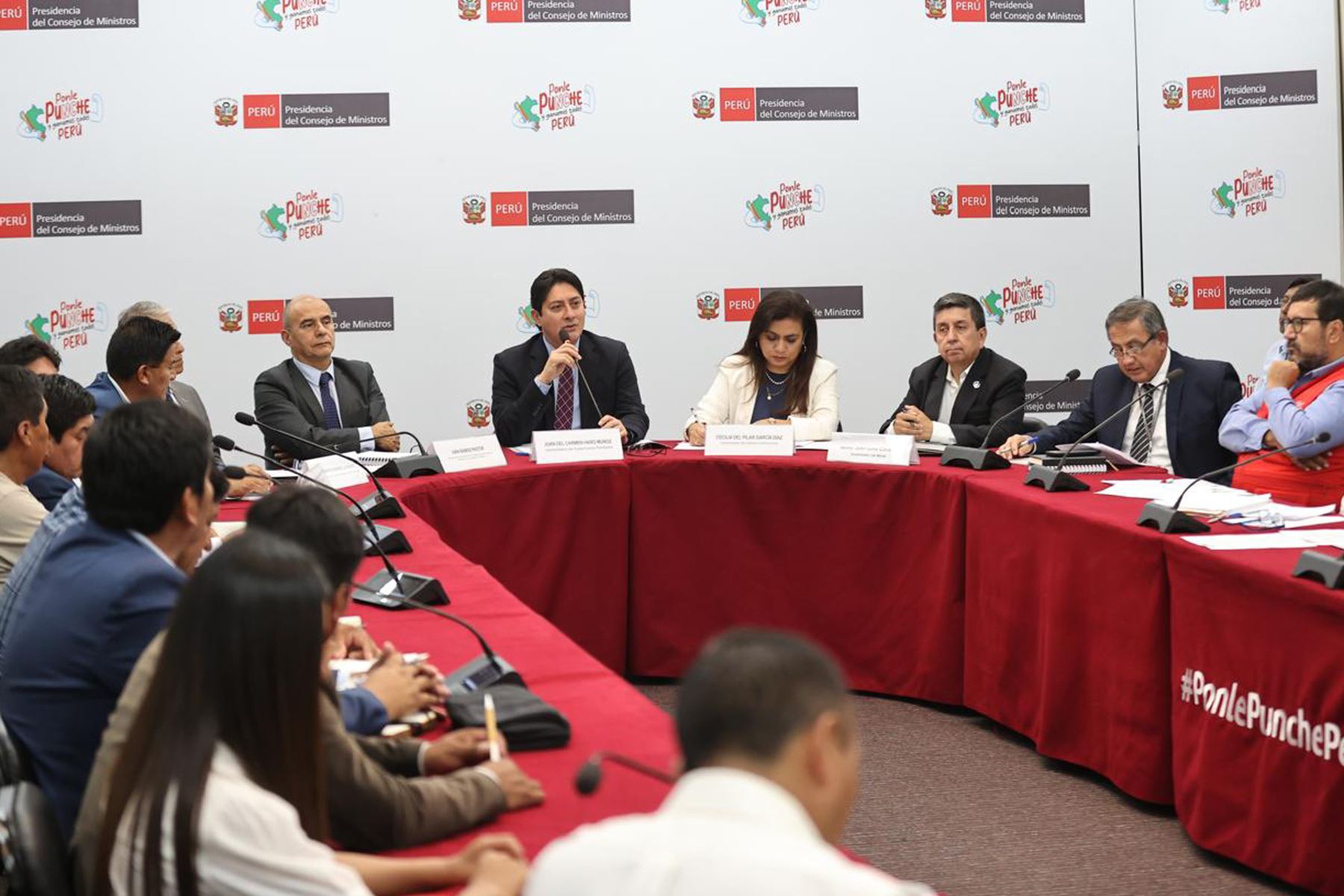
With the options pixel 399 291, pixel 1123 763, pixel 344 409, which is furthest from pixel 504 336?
pixel 1123 763

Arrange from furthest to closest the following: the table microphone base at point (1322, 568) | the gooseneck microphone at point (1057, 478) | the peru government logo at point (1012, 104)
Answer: the peru government logo at point (1012, 104)
the gooseneck microphone at point (1057, 478)
the table microphone base at point (1322, 568)

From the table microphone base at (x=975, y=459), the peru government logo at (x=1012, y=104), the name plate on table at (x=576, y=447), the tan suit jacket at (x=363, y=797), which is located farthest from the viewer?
the peru government logo at (x=1012, y=104)

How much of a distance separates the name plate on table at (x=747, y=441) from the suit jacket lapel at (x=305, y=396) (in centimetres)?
137

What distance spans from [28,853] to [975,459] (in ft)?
9.91

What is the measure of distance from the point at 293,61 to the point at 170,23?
502 millimetres

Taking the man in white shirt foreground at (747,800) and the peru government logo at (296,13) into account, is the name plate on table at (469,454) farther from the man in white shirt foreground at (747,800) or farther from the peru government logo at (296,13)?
the man in white shirt foreground at (747,800)

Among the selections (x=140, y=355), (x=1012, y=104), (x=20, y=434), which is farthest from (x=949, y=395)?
(x=20, y=434)

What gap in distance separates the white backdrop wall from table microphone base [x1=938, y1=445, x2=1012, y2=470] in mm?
2013

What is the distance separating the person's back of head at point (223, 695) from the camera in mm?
1272

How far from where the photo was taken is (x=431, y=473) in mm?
4160

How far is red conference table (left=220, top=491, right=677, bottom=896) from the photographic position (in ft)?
5.26

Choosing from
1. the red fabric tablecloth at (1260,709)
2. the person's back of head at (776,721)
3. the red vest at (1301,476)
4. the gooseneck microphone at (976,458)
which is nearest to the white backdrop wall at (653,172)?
the gooseneck microphone at (976,458)

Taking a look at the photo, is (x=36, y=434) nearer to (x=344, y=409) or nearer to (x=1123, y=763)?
(x=344, y=409)

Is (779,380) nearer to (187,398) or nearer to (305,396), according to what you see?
(305,396)
